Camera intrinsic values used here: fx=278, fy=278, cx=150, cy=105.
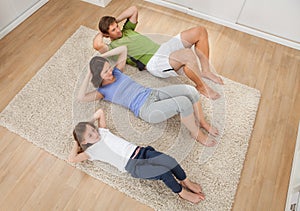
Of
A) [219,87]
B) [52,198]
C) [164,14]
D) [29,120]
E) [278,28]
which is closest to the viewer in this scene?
[52,198]

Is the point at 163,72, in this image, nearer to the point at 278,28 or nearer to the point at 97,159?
the point at 97,159

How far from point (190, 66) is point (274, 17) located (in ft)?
2.54

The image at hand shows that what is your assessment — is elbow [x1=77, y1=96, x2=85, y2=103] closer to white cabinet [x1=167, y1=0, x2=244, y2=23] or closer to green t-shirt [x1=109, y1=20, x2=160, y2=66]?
green t-shirt [x1=109, y1=20, x2=160, y2=66]

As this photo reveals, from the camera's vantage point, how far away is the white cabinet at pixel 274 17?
5.92 ft

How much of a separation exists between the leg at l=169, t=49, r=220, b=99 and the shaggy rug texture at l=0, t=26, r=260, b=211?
0.17ft

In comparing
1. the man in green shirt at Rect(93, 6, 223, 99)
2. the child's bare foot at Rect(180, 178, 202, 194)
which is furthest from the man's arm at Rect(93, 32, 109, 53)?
the child's bare foot at Rect(180, 178, 202, 194)

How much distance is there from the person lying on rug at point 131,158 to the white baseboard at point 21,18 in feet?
3.75

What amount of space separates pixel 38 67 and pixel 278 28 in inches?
65.2

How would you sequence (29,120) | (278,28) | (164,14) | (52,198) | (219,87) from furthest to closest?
(164,14) < (278,28) < (219,87) < (29,120) < (52,198)

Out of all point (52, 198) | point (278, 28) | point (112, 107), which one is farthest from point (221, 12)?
point (52, 198)

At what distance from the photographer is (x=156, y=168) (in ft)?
4.07

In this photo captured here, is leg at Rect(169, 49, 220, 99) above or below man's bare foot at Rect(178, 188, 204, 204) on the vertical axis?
above

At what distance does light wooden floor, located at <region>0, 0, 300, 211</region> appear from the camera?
1.34 meters

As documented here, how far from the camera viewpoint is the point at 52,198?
1.33 metres
